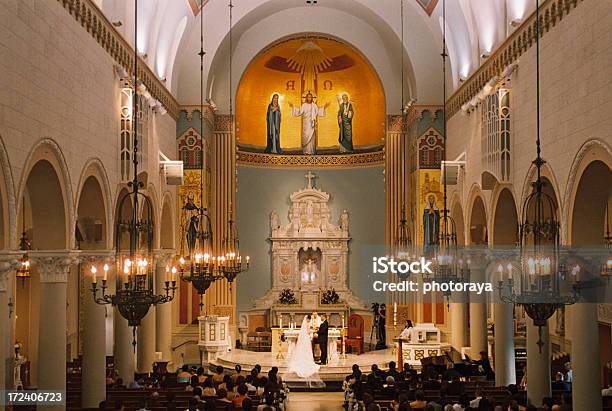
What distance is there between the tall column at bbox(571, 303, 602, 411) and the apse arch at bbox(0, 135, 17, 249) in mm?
9494

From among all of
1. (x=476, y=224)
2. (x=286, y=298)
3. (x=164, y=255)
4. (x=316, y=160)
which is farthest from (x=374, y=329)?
(x=164, y=255)

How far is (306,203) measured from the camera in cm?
3219

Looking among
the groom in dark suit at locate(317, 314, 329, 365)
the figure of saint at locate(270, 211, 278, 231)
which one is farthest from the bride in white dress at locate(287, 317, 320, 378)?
the figure of saint at locate(270, 211, 278, 231)

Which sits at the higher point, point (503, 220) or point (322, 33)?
point (322, 33)

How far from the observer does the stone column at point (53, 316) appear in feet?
48.8

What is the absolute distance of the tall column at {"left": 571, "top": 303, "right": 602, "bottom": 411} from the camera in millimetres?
14383

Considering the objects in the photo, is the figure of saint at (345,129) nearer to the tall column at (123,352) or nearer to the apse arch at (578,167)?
the tall column at (123,352)

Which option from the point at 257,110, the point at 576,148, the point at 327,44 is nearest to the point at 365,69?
the point at 327,44

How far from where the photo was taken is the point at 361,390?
17297mm

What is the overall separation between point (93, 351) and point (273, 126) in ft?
54.5

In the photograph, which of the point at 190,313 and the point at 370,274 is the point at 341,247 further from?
the point at 190,313

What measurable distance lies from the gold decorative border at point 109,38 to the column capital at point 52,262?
4358mm

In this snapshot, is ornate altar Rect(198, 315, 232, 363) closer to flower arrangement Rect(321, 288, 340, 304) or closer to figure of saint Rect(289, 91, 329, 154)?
flower arrangement Rect(321, 288, 340, 304)

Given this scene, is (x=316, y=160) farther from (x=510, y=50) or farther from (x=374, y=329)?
(x=510, y=50)
